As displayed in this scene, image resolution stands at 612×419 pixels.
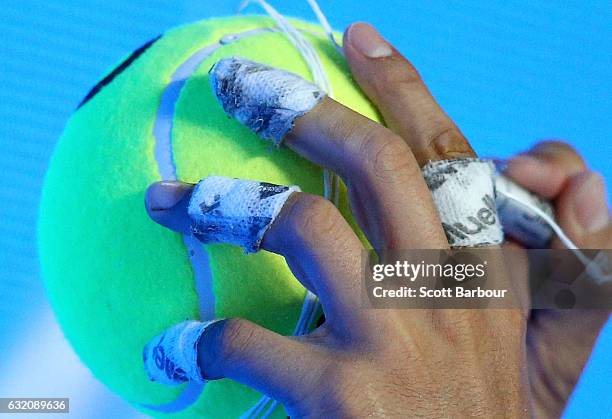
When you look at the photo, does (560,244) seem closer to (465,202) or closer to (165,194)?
(465,202)

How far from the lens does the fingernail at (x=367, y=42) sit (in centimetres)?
74

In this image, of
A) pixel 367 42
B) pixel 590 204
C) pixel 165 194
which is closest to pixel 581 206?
pixel 590 204

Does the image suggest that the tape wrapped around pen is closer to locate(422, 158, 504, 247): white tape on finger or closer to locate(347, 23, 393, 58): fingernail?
locate(422, 158, 504, 247): white tape on finger

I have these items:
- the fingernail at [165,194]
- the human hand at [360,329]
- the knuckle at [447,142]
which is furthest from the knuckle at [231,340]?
the knuckle at [447,142]

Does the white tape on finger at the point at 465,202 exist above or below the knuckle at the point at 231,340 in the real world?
above

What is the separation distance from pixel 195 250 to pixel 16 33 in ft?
3.97

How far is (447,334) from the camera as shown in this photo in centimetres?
62

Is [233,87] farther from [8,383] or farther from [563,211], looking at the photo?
[8,383]

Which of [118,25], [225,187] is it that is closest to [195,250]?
[225,187]

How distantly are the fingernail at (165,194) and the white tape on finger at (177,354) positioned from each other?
11 centimetres

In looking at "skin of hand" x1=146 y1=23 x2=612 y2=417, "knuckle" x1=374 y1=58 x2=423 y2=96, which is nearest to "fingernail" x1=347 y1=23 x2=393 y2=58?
"knuckle" x1=374 y1=58 x2=423 y2=96

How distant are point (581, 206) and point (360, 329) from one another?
0.27 meters

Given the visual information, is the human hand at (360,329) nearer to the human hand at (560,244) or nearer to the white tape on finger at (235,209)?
the white tape on finger at (235,209)

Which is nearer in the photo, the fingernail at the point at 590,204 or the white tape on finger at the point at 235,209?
the white tape on finger at the point at 235,209
